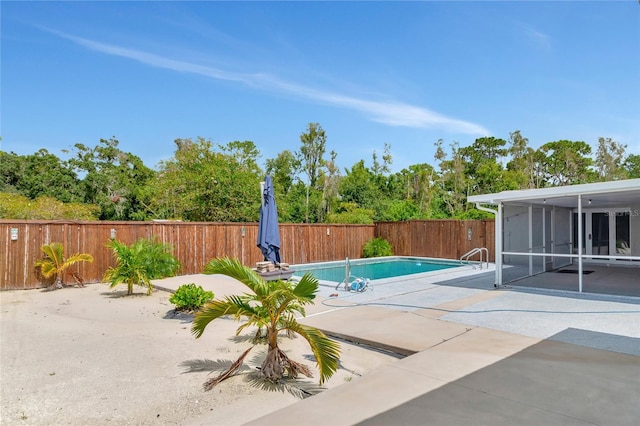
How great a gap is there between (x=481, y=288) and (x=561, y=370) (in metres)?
5.65

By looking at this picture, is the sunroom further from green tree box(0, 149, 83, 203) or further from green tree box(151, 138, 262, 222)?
green tree box(0, 149, 83, 203)

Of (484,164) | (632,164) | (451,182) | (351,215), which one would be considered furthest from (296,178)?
(632,164)

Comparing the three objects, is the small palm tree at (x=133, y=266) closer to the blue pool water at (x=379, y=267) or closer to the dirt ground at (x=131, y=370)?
the dirt ground at (x=131, y=370)

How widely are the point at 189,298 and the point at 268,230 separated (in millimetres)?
2286

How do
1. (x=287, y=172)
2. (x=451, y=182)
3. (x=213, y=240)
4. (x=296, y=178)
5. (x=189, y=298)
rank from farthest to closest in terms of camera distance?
(x=451, y=182) < (x=296, y=178) < (x=287, y=172) < (x=213, y=240) < (x=189, y=298)

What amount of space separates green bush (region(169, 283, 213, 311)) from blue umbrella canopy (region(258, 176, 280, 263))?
5.87 feet

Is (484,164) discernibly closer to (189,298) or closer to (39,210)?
(39,210)

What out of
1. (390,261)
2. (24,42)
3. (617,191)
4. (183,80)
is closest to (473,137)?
(390,261)

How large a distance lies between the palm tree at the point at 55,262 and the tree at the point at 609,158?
39445mm

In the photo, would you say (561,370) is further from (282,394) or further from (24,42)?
(24,42)

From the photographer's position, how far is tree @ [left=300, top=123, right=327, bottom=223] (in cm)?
2775

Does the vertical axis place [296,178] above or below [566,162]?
below

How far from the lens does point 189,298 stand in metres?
7.27

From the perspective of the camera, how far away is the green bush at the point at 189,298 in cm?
725
